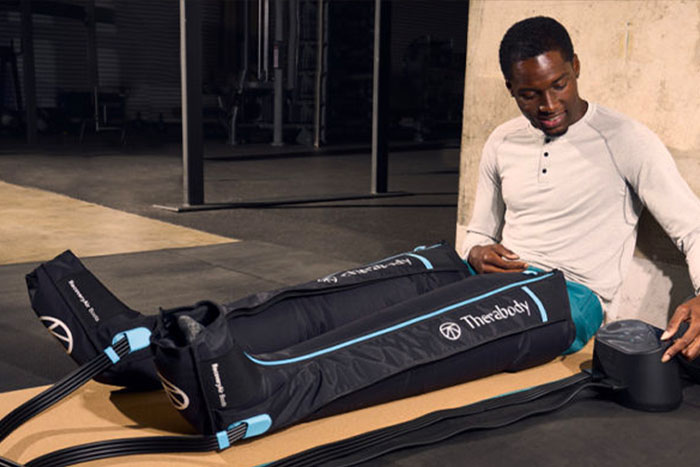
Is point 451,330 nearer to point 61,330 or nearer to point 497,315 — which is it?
point 497,315

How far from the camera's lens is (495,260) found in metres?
2.22

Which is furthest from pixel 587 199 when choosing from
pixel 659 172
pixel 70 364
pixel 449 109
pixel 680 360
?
pixel 449 109

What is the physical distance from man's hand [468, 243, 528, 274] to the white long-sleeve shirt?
0.20 feet

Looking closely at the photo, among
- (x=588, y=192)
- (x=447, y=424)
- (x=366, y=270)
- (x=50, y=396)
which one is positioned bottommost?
(x=447, y=424)

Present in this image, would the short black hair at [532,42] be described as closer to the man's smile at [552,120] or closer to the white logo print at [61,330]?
the man's smile at [552,120]

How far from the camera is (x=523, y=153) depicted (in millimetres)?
2295

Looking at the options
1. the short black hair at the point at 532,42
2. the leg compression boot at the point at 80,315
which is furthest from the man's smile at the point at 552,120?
the leg compression boot at the point at 80,315

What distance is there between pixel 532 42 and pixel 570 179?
38 cm

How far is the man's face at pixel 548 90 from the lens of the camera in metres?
2.09

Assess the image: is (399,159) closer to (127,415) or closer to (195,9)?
(195,9)

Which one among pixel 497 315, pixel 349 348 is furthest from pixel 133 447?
pixel 497 315

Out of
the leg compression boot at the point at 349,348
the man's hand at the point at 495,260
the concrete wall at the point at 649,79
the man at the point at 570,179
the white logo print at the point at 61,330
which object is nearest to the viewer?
the leg compression boot at the point at 349,348

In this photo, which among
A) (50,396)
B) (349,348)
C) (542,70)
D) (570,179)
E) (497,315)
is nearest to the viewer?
(50,396)

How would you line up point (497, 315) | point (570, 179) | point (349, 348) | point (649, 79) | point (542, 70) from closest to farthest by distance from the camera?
point (349, 348) → point (497, 315) → point (542, 70) → point (570, 179) → point (649, 79)
